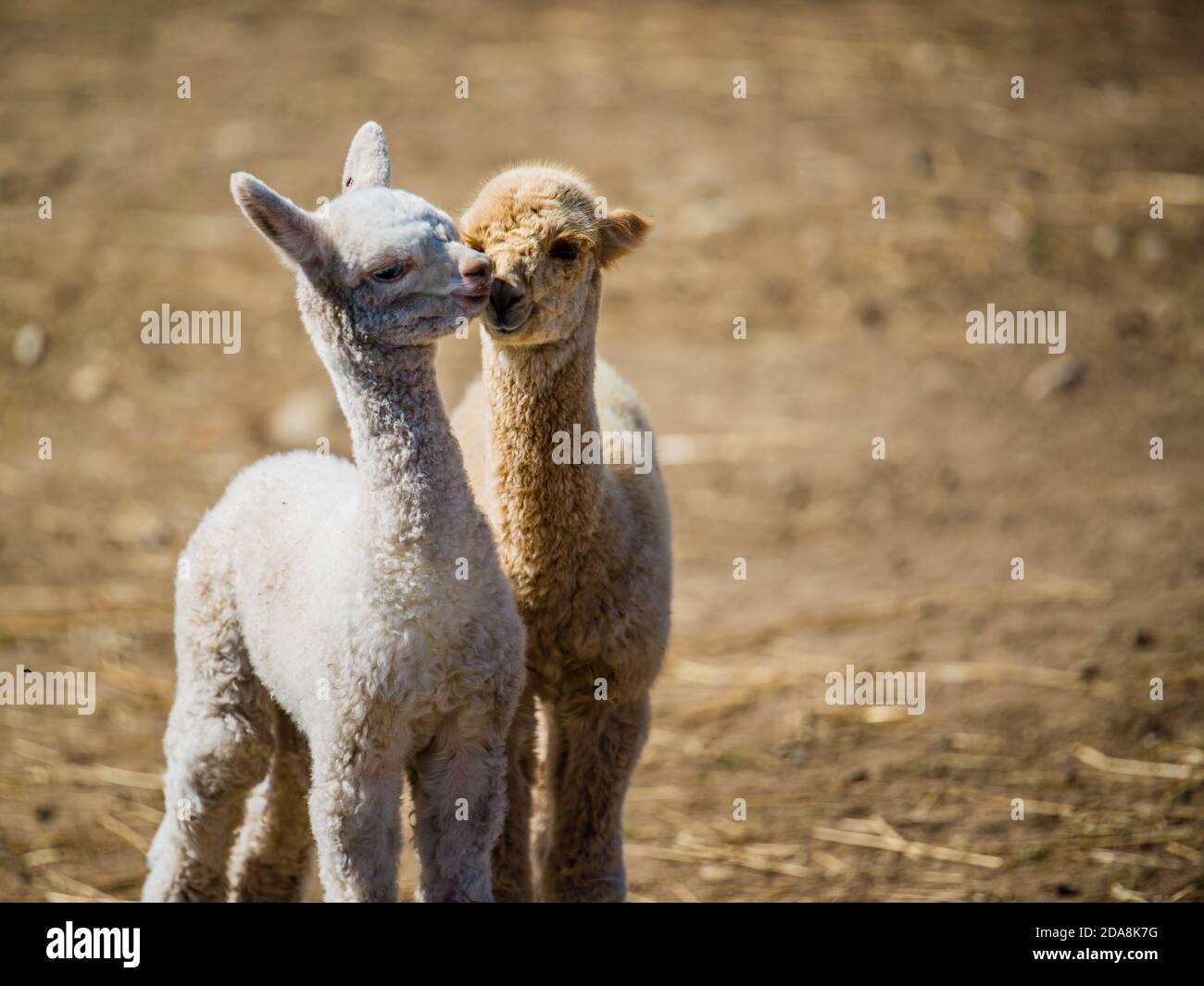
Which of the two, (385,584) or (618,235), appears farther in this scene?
(618,235)

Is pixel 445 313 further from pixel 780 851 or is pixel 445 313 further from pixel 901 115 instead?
pixel 901 115

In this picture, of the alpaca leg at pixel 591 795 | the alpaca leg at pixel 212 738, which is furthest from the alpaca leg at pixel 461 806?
the alpaca leg at pixel 591 795

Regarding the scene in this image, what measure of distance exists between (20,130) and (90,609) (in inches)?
261

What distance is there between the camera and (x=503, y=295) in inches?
174

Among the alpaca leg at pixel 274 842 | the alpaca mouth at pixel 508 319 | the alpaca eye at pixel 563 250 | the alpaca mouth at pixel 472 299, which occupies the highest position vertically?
the alpaca eye at pixel 563 250

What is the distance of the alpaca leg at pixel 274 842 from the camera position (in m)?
4.80

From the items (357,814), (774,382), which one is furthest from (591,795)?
(774,382)

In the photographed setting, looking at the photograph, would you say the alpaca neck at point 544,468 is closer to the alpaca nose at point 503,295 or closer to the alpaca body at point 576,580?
the alpaca body at point 576,580

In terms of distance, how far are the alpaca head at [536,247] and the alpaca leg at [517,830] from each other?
3.79 feet

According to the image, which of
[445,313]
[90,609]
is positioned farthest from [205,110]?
[445,313]

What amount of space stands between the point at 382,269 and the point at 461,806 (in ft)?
4.55

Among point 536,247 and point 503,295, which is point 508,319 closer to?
point 503,295

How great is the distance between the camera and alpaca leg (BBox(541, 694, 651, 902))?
16.3ft
